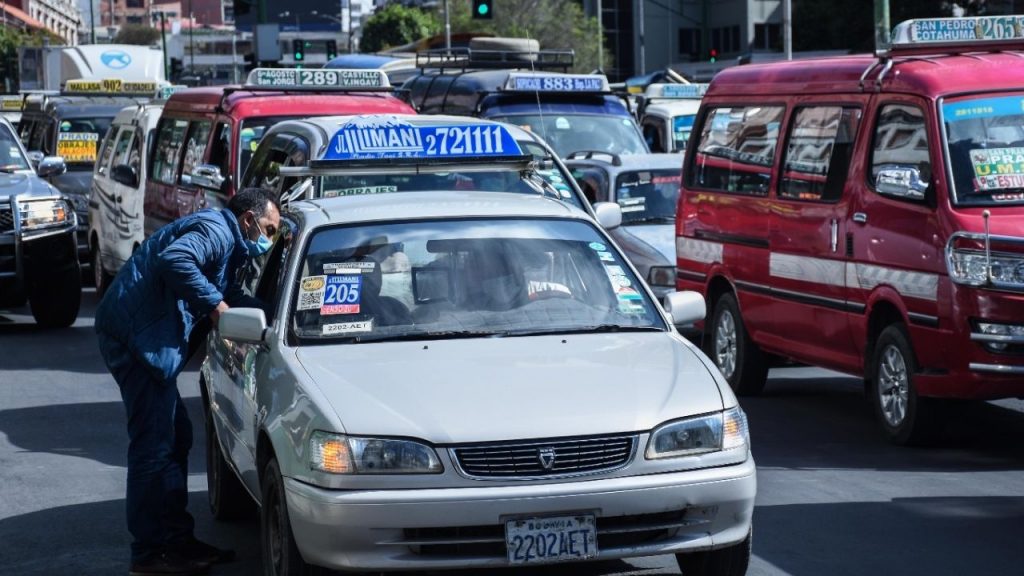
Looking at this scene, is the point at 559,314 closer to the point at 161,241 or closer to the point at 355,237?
the point at 355,237

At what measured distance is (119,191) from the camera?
57.4 feet

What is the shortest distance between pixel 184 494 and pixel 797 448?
4.00 meters

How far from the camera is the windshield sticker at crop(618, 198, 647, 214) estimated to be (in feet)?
48.9

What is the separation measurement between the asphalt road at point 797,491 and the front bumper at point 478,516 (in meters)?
1.02

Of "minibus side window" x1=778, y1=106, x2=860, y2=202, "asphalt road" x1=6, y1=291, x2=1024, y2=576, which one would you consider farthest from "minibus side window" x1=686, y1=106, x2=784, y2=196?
"asphalt road" x1=6, y1=291, x2=1024, y2=576

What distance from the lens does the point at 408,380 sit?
5957 mm

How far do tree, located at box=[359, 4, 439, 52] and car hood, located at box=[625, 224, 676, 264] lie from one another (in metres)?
84.6

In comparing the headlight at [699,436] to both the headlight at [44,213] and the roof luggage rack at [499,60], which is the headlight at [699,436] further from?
the roof luggage rack at [499,60]

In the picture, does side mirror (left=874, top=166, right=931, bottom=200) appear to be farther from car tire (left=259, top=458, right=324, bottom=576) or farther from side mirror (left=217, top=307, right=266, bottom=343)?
car tire (left=259, top=458, right=324, bottom=576)

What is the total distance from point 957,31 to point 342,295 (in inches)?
211

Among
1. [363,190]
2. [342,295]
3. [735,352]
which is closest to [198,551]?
[342,295]

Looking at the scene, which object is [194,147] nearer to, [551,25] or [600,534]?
[600,534]

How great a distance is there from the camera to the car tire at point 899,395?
31.5 feet

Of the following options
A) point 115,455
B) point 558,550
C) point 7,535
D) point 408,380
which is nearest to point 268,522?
point 408,380
